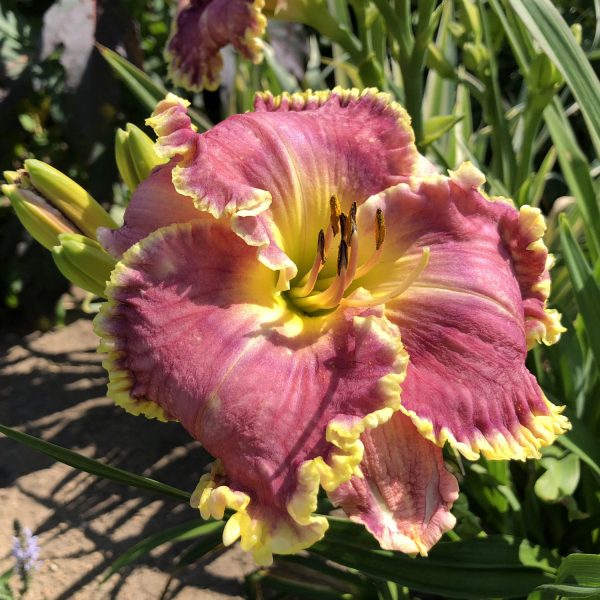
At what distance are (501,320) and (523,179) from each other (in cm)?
57

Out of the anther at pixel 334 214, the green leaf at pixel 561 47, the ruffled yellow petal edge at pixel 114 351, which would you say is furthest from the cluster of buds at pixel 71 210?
the green leaf at pixel 561 47

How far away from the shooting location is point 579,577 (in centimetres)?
75

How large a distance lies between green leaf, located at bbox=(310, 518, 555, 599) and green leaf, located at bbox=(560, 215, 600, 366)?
11.1 inches

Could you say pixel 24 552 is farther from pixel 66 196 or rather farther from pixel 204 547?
pixel 66 196

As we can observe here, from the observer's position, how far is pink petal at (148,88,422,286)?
0.65 meters

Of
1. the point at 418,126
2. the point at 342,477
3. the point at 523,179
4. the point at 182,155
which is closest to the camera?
the point at 342,477

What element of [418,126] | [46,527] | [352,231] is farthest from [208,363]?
[46,527]

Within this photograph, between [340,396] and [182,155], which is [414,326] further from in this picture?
[182,155]

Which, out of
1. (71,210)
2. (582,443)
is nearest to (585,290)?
(582,443)

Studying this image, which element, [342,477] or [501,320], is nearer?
[342,477]

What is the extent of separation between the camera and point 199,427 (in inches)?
23.7

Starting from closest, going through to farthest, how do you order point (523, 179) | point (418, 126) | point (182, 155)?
point (182, 155), point (418, 126), point (523, 179)

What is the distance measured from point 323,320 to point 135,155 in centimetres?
30

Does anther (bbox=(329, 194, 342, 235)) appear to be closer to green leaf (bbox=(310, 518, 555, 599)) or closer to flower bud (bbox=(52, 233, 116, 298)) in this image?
flower bud (bbox=(52, 233, 116, 298))
